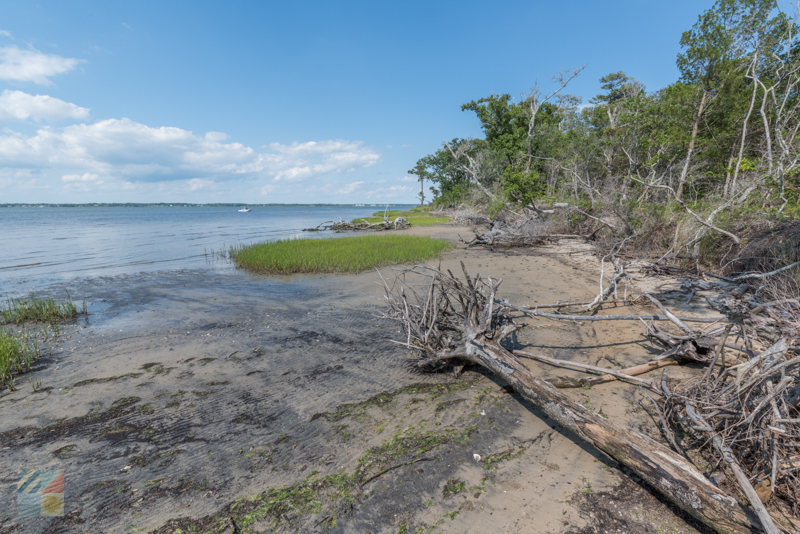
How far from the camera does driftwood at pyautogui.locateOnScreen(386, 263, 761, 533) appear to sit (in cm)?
208

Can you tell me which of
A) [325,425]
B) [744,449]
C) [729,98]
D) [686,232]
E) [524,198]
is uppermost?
[729,98]

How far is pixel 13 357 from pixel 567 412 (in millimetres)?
7680

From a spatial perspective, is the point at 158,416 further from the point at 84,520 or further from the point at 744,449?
the point at 744,449

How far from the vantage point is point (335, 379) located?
4.59 m

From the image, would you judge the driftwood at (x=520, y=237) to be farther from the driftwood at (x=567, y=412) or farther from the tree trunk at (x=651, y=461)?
the tree trunk at (x=651, y=461)

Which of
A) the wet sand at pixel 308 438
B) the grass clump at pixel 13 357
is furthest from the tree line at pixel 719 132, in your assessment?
the grass clump at pixel 13 357

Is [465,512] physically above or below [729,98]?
below

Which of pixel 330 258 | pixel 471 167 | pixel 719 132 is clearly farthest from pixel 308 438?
pixel 471 167

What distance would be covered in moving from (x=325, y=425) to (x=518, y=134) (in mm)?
27968

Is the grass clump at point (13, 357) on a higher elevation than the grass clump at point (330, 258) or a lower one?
lower

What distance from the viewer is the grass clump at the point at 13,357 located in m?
4.59

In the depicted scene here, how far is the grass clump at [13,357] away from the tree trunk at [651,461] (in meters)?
6.73

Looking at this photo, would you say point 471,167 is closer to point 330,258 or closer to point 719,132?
point 719,132

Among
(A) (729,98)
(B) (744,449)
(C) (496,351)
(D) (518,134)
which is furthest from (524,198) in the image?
(B) (744,449)
